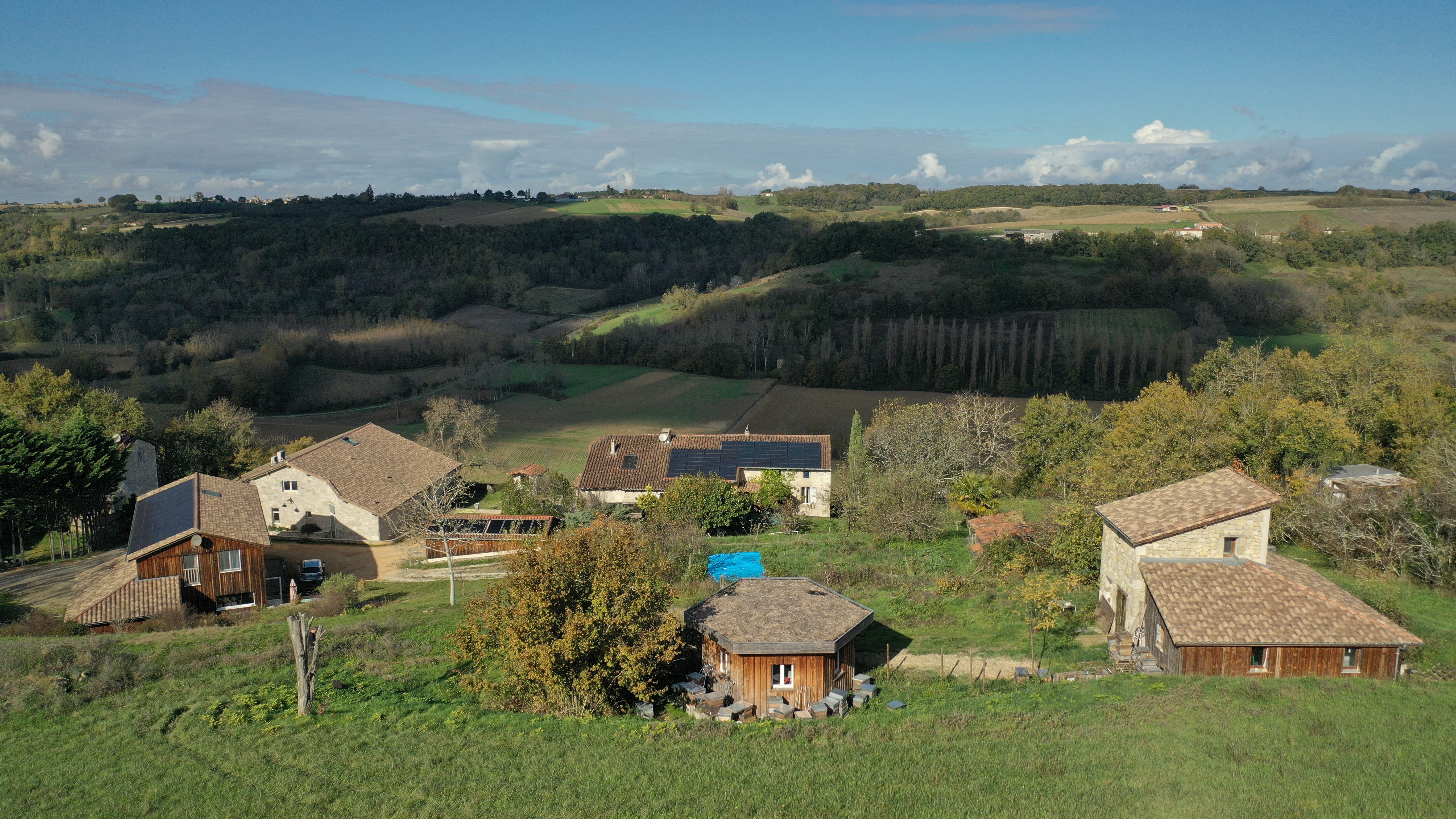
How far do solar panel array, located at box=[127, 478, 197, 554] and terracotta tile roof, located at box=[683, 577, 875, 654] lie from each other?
1828cm

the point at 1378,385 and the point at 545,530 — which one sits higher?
the point at 1378,385

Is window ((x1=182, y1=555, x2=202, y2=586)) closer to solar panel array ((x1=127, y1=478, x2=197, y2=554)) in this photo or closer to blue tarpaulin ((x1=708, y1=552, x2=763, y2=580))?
solar panel array ((x1=127, y1=478, x2=197, y2=554))

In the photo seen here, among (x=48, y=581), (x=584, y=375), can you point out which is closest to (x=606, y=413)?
(x=584, y=375)

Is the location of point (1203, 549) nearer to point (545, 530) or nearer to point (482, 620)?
point (482, 620)

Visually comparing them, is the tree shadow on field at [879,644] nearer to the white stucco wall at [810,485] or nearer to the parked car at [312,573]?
the white stucco wall at [810,485]

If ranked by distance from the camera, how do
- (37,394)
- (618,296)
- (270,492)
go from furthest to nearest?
(618,296)
(37,394)
(270,492)

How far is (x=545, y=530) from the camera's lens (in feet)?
102

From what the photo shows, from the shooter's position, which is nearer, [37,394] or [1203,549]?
[1203,549]

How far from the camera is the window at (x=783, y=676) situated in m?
18.5

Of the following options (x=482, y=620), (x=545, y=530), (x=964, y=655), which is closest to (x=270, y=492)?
(x=545, y=530)

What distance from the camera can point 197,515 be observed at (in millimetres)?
29344

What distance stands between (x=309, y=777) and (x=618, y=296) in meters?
110

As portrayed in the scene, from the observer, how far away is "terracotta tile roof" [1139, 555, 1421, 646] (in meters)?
18.1

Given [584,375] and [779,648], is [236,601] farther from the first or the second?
[584,375]
